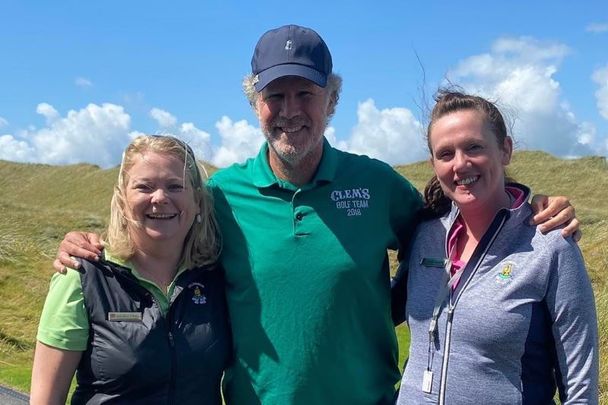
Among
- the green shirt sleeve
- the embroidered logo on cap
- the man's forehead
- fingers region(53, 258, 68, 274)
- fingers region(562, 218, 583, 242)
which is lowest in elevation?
the green shirt sleeve

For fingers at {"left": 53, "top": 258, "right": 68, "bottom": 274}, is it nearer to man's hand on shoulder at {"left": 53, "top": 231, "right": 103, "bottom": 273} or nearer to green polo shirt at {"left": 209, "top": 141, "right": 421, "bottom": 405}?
man's hand on shoulder at {"left": 53, "top": 231, "right": 103, "bottom": 273}

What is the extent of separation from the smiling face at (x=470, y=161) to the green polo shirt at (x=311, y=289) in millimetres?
712

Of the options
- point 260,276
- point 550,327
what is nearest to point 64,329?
point 260,276

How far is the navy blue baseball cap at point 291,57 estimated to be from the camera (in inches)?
171

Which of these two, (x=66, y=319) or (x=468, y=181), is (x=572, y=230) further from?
(x=66, y=319)

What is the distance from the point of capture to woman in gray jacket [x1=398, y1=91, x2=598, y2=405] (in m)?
3.52

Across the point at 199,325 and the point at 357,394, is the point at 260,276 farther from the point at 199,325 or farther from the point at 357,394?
the point at 357,394

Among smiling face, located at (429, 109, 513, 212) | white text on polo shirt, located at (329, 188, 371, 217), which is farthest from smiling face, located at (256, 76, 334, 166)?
smiling face, located at (429, 109, 513, 212)

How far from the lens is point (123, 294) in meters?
3.93

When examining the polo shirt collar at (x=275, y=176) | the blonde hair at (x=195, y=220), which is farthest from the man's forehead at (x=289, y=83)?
the blonde hair at (x=195, y=220)

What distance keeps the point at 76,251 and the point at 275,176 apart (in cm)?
126

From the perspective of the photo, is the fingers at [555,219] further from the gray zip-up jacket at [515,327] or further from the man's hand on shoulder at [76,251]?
the man's hand on shoulder at [76,251]

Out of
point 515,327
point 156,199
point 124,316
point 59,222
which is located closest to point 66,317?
point 124,316

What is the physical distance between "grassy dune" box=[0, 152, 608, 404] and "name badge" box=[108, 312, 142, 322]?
8.51 feet
